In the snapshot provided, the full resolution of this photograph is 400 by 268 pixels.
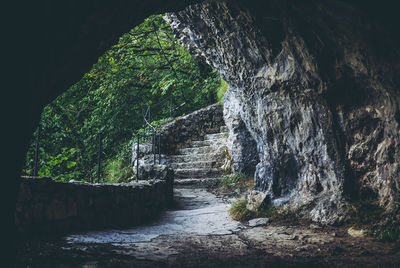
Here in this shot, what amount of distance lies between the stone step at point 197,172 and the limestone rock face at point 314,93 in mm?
2763

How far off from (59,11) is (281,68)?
3.27m

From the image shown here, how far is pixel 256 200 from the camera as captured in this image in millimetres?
4719

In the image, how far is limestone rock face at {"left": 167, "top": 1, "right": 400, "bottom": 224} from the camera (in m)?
3.11

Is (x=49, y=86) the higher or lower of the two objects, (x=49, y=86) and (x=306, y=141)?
the higher

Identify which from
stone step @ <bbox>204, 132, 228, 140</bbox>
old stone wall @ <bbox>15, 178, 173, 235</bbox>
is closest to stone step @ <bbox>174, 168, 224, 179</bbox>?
stone step @ <bbox>204, 132, 228, 140</bbox>

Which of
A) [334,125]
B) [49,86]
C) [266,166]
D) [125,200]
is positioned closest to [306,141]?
[334,125]

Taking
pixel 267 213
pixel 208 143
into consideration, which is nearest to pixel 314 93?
pixel 267 213

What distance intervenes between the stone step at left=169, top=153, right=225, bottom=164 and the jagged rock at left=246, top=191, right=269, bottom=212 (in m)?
3.29

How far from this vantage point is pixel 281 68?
4117 mm

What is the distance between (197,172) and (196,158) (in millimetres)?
641

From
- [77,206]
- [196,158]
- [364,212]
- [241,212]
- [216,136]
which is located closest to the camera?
[77,206]

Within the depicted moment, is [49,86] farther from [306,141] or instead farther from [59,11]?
[306,141]

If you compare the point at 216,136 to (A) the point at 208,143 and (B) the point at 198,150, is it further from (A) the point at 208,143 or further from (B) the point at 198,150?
(B) the point at 198,150

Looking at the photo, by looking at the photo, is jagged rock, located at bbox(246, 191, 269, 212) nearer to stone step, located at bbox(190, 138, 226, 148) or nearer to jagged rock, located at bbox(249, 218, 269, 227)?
jagged rock, located at bbox(249, 218, 269, 227)
